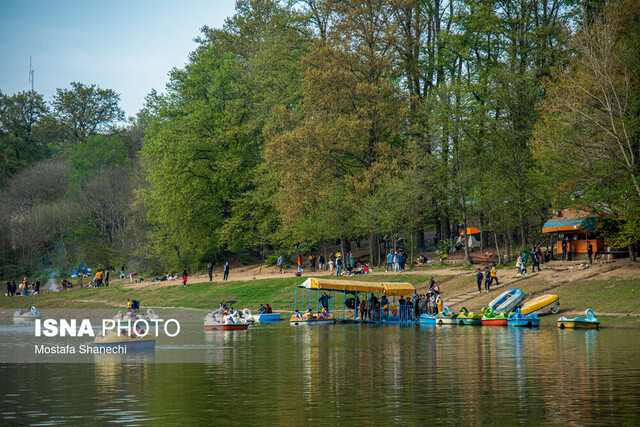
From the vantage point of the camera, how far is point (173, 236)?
70188mm

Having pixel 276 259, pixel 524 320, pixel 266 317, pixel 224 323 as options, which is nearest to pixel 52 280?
pixel 276 259

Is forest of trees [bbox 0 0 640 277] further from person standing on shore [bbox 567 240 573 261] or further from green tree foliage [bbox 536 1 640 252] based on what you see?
person standing on shore [bbox 567 240 573 261]

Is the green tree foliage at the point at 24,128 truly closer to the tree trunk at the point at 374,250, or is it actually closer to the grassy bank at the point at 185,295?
the grassy bank at the point at 185,295

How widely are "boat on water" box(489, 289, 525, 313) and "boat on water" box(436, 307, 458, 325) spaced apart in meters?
2.55

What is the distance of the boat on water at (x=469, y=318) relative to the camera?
133 ft

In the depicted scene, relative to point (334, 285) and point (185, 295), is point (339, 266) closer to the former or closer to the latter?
point (185, 295)

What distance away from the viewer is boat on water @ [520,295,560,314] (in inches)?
1569

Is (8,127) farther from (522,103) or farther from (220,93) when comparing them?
Result: (522,103)

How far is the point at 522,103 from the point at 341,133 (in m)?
15.1

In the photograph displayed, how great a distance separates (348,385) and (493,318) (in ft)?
78.2

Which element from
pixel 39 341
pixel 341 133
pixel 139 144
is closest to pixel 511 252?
pixel 341 133

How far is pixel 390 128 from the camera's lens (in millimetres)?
60625

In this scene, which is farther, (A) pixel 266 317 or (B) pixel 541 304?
(A) pixel 266 317

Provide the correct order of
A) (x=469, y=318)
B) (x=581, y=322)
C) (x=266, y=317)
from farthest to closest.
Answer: (x=266, y=317) < (x=469, y=318) < (x=581, y=322)
